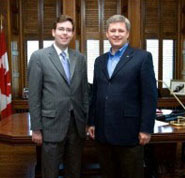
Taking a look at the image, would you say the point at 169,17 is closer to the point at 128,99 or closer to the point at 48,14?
the point at 48,14

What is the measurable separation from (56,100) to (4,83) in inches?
129

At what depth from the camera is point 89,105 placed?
222 centimetres

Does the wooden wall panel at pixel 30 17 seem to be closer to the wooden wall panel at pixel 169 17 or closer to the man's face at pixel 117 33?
the wooden wall panel at pixel 169 17

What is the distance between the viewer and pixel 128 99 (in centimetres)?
198

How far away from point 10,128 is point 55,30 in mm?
1168

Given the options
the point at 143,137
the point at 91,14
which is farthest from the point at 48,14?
the point at 143,137

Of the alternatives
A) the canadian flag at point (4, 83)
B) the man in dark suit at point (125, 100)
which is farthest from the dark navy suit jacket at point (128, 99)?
the canadian flag at point (4, 83)

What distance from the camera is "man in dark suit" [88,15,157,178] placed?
1966 millimetres

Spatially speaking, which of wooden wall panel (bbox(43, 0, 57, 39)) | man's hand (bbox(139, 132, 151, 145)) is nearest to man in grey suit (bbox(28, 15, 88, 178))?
man's hand (bbox(139, 132, 151, 145))

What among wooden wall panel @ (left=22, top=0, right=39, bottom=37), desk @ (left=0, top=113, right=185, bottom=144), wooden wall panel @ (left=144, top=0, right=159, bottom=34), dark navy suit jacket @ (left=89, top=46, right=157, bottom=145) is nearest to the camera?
dark navy suit jacket @ (left=89, top=46, right=157, bottom=145)

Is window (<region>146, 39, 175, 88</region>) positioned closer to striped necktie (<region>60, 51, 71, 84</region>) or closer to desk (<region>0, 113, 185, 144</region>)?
desk (<region>0, 113, 185, 144</region>)

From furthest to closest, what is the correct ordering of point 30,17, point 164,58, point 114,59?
point 164,58, point 30,17, point 114,59

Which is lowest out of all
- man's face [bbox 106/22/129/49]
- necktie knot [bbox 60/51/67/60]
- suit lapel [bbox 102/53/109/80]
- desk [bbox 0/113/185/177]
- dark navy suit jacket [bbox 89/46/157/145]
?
desk [bbox 0/113/185/177]

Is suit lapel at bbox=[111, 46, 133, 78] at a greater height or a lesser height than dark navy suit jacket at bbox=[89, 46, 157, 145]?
greater
